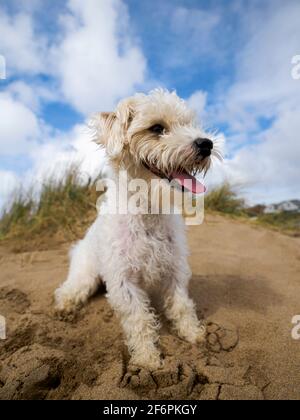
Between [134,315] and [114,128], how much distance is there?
169cm

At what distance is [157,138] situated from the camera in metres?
3.13

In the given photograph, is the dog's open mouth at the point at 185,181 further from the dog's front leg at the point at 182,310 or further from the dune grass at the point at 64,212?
the dune grass at the point at 64,212

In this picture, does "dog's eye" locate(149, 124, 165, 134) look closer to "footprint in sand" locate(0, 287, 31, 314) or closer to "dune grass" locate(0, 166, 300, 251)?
"footprint in sand" locate(0, 287, 31, 314)

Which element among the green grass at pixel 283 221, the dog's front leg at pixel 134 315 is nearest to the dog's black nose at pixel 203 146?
the dog's front leg at pixel 134 315

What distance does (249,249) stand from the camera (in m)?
6.30

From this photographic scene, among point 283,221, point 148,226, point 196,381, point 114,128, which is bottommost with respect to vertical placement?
point 196,381

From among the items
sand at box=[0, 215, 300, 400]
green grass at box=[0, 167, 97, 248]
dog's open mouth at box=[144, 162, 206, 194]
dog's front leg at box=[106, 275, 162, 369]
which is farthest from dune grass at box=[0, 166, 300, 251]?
dog's open mouth at box=[144, 162, 206, 194]

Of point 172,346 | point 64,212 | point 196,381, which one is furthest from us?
point 64,212

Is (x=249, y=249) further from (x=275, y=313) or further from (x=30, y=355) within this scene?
(x=30, y=355)

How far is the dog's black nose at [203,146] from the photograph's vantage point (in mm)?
2979

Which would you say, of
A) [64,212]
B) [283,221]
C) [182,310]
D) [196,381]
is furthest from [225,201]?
[196,381]

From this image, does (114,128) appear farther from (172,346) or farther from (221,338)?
(221,338)

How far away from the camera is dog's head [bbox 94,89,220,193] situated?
2.99m
